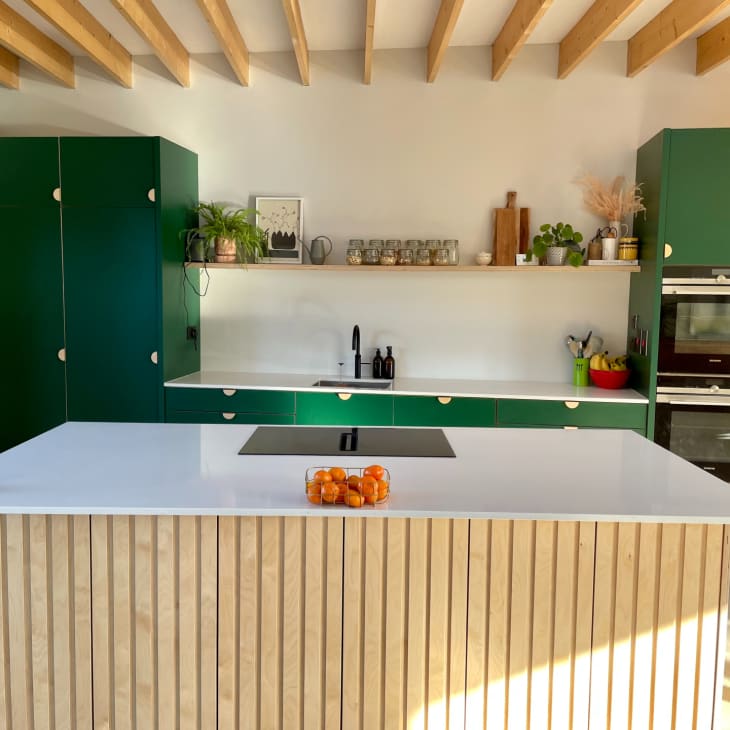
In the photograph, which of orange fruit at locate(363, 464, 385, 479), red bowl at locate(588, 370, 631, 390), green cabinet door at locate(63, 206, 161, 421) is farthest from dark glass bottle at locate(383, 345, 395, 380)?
orange fruit at locate(363, 464, 385, 479)

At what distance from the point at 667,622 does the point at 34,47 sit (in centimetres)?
434

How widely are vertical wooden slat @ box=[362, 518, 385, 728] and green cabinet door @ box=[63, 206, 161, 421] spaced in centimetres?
259

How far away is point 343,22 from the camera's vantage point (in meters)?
3.95

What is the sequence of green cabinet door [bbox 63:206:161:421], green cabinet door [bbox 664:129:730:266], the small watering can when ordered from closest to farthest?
green cabinet door [bbox 664:129:730:266] < green cabinet door [bbox 63:206:161:421] < the small watering can

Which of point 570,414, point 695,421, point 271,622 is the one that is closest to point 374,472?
point 271,622

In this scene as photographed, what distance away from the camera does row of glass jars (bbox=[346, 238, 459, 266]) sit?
422 centimetres

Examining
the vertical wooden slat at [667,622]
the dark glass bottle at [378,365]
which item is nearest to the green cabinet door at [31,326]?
the dark glass bottle at [378,365]

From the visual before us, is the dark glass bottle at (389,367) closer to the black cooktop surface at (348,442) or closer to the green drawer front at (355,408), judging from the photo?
the green drawer front at (355,408)

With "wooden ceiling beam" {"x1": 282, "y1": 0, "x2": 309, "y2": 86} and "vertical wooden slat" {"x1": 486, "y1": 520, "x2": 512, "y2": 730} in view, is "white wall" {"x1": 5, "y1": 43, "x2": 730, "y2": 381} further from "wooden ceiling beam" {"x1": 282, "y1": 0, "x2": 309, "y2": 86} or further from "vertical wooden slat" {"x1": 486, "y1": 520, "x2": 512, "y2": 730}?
"vertical wooden slat" {"x1": 486, "y1": 520, "x2": 512, "y2": 730}

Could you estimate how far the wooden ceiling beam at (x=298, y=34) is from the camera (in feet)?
11.1

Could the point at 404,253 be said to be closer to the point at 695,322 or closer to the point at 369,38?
the point at 369,38

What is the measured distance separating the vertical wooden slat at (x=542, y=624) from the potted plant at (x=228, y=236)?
3.02m

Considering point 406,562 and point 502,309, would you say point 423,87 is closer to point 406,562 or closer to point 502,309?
point 502,309

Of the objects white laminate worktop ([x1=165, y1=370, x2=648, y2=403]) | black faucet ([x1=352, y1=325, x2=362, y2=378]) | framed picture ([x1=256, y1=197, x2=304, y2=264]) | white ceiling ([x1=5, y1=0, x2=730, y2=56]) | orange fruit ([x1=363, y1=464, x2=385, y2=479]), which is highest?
white ceiling ([x1=5, y1=0, x2=730, y2=56])
